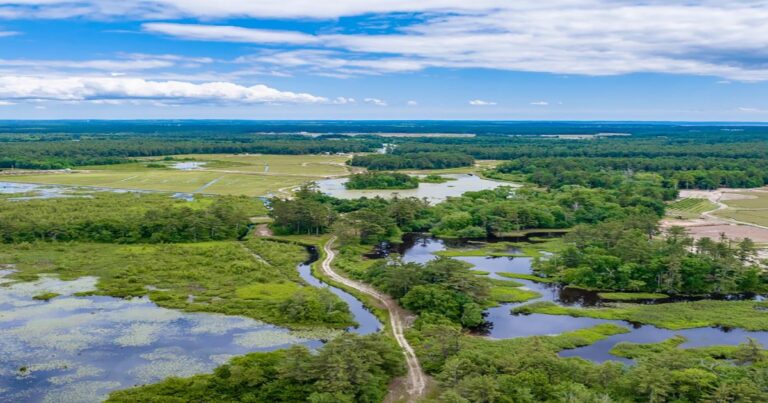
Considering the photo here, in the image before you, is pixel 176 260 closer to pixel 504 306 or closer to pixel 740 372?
pixel 504 306

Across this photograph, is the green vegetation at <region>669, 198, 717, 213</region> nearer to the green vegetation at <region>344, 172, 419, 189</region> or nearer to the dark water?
the green vegetation at <region>344, 172, 419, 189</region>

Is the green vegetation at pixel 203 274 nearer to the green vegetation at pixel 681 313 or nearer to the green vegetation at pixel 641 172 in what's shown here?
the green vegetation at pixel 681 313

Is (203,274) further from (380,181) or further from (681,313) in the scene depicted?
(380,181)

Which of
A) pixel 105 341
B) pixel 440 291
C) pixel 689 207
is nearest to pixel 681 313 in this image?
pixel 440 291

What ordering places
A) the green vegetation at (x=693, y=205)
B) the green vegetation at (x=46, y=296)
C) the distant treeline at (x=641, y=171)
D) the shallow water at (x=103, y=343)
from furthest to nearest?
the distant treeline at (x=641, y=171) < the green vegetation at (x=693, y=205) < the green vegetation at (x=46, y=296) < the shallow water at (x=103, y=343)

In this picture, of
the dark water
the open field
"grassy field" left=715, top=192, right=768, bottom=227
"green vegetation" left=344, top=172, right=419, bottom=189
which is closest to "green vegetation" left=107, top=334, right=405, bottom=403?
the dark water

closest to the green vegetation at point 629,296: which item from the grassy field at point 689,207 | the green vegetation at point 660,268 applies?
the green vegetation at point 660,268
